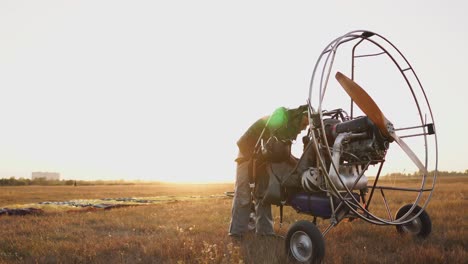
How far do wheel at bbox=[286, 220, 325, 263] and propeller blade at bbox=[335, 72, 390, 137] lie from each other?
1881 mm

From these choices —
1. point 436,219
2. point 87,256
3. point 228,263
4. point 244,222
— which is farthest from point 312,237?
point 436,219

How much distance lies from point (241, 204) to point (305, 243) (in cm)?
271

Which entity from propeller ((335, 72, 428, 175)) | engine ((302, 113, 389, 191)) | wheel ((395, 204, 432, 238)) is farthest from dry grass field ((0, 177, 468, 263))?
propeller ((335, 72, 428, 175))

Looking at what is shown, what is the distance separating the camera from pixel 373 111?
5898mm

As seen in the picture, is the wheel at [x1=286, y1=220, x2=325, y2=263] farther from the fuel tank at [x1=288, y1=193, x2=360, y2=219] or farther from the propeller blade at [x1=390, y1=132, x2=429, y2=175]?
the propeller blade at [x1=390, y1=132, x2=429, y2=175]

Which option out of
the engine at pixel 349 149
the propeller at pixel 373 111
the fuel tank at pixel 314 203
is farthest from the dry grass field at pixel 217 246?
the propeller at pixel 373 111

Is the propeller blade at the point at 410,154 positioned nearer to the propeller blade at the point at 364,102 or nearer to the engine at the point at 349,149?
the engine at the point at 349,149

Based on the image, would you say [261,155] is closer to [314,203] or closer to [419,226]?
[314,203]

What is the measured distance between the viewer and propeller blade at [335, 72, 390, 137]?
5738 millimetres

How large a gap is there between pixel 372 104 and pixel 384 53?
1.73 m

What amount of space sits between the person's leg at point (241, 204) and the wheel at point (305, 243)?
236 centimetres

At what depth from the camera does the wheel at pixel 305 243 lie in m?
5.43

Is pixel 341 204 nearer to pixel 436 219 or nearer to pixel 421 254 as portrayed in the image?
pixel 421 254

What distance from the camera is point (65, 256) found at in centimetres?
702
